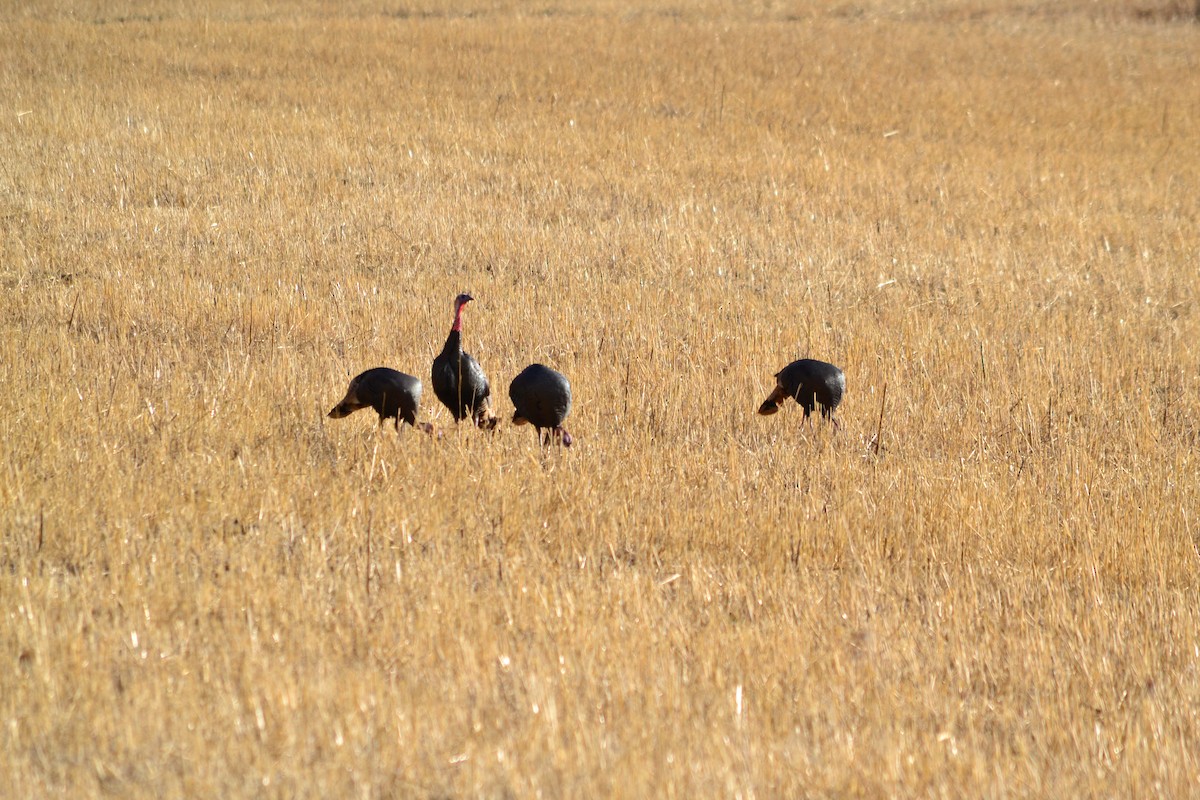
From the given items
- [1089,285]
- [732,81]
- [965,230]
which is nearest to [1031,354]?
[1089,285]

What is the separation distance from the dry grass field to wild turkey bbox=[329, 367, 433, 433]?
0.23 metres

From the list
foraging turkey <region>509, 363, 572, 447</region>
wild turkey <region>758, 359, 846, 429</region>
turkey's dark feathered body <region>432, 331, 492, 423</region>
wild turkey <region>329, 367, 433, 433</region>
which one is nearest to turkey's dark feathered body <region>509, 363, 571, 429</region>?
foraging turkey <region>509, 363, 572, 447</region>

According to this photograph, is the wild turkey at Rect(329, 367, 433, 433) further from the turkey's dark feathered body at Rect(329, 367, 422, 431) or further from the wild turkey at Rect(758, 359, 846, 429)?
the wild turkey at Rect(758, 359, 846, 429)

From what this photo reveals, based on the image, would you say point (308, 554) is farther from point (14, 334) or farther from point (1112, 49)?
point (1112, 49)

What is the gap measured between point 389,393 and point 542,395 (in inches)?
26.2

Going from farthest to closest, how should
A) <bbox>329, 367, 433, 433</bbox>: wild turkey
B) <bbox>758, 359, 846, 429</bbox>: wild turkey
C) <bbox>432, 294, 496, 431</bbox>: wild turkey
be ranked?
<bbox>758, 359, 846, 429</bbox>: wild turkey
<bbox>432, 294, 496, 431</bbox>: wild turkey
<bbox>329, 367, 433, 433</bbox>: wild turkey

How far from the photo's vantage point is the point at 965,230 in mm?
11359

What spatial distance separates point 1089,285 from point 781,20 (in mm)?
13152

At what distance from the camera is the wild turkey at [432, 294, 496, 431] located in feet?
17.5

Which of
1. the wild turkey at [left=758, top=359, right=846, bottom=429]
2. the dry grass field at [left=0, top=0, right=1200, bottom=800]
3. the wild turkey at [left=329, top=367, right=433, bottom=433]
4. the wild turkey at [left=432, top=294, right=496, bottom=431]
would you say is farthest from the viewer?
the wild turkey at [left=758, top=359, right=846, bottom=429]

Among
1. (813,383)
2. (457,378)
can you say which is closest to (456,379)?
(457,378)

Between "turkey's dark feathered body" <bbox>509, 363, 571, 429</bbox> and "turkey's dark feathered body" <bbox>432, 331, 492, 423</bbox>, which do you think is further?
"turkey's dark feathered body" <bbox>432, 331, 492, 423</bbox>

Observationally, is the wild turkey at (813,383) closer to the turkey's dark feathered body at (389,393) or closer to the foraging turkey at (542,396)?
the foraging turkey at (542,396)

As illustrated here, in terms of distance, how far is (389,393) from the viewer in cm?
512
